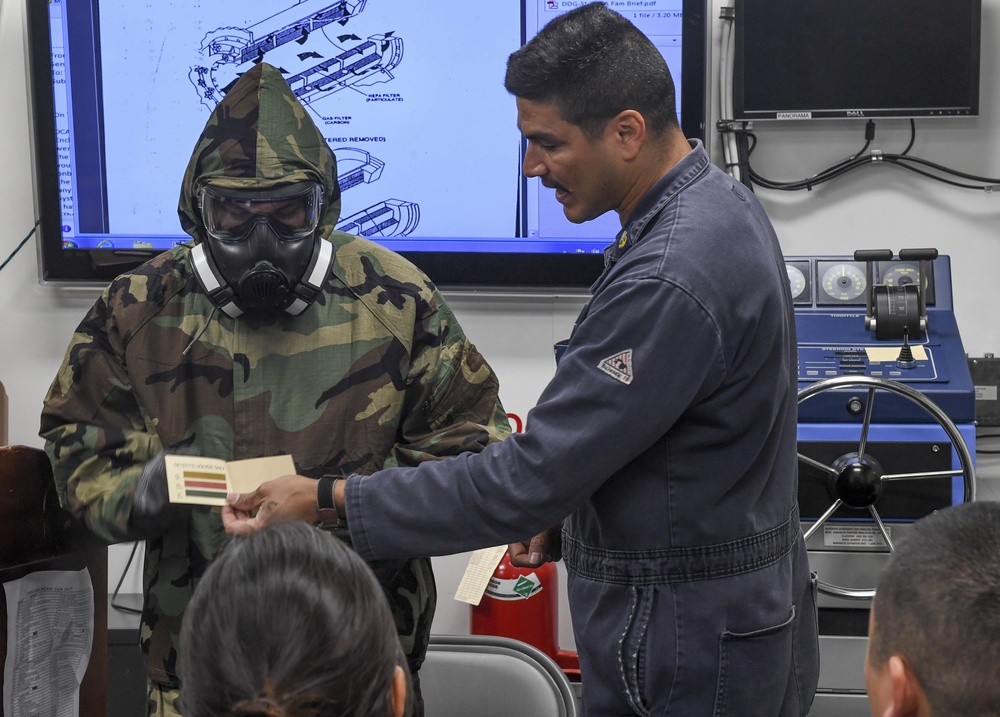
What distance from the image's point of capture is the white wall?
2.90 m

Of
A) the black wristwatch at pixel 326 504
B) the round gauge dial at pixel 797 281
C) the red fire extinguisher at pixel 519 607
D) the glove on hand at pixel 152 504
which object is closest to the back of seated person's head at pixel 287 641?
the black wristwatch at pixel 326 504

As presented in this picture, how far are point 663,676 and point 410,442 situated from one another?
63cm

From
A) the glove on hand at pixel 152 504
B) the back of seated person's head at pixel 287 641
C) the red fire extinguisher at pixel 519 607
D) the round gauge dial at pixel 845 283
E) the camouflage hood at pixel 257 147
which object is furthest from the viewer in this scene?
the red fire extinguisher at pixel 519 607

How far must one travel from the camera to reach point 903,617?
0.92 metres

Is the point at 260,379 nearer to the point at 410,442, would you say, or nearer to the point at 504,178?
the point at 410,442

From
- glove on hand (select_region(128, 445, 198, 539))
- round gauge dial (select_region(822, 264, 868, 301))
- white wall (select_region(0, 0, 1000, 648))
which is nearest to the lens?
glove on hand (select_region(128, 445, 198, 539))

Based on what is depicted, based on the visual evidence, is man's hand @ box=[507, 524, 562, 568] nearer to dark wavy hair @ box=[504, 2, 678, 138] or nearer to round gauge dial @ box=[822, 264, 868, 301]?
dark wavy hair @ box=[504, 2, 678, 138]

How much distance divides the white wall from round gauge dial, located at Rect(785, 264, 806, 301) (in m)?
0.36

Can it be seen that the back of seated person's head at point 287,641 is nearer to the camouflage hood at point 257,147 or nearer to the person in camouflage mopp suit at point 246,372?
the person in camouflage mopp suit at point 246,372

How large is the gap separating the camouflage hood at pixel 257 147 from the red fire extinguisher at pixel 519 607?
1210 millimetres

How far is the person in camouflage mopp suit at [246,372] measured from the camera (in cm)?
174

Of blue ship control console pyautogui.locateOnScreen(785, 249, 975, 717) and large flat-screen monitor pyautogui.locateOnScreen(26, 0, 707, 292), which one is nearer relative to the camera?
blue ship control console pyautogui.locateOnScreen(785, 249, 975, 717)

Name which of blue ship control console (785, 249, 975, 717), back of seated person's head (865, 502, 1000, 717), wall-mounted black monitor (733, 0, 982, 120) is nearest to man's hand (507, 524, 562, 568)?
blue ship control console (785, 249, 975, 717)

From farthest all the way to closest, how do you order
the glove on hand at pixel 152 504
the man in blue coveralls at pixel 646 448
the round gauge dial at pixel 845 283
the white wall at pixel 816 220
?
the white wall at pixel 816 220
the round gauge dial at pixel 845 283
the glove on hand at pixel 152 504
the man in blue coveralls at pixel 646 448
